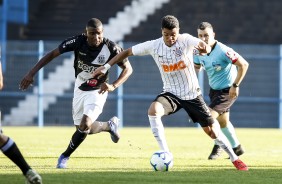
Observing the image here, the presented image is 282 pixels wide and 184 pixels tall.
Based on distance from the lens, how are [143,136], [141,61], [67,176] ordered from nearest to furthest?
[67,176] → [143,136] → [141,61]

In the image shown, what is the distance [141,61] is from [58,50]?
46.1 feet

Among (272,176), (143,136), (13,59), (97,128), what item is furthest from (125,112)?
(272,176)

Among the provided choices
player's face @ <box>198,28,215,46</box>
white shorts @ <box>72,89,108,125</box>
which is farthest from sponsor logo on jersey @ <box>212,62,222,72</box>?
white shorts @ <box>72,89,108,125</box>

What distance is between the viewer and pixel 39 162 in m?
12.8

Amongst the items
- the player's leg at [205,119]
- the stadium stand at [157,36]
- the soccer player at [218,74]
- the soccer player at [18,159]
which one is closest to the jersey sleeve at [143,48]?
the player's leg at [205,119]

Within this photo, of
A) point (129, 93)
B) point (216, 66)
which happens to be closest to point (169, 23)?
point (216, 66)

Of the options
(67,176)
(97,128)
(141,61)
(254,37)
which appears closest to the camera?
(67,176)

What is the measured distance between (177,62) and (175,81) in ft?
0.87

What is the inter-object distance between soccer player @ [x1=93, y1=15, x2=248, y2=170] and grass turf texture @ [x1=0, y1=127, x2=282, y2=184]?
525mm

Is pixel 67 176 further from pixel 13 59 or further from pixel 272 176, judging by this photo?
pixel 13 59

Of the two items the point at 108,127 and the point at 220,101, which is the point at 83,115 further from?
the point at 220,101

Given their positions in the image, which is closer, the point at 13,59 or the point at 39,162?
the point at 39,162

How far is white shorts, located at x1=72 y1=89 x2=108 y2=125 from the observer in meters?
12.4

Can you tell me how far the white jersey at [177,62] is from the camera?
1164cm
